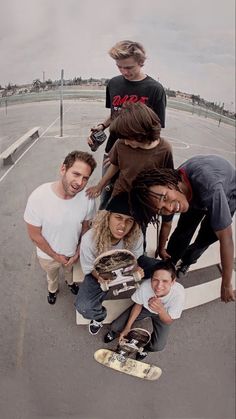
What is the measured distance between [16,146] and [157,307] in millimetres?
586

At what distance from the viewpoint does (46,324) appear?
943mm

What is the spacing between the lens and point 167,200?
0.75 metres

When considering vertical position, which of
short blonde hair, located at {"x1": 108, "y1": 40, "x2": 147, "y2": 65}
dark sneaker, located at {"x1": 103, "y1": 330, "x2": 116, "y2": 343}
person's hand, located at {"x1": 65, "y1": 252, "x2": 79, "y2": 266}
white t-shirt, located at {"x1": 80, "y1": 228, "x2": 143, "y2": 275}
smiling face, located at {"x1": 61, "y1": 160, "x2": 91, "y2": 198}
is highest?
short blonde hair, located at {"x1": 108, "y1": 40, "x2": 147, "y2": 65}

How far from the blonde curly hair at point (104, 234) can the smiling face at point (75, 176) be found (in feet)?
0.28

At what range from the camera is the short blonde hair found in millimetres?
675

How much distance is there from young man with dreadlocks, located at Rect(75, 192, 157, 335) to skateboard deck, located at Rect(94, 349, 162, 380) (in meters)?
0.18

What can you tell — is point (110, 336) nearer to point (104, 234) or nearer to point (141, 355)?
point (141, 355)

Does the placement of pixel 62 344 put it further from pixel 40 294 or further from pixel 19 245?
pixel 19 245

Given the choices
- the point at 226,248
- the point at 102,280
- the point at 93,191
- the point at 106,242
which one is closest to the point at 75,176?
the point at 93,191

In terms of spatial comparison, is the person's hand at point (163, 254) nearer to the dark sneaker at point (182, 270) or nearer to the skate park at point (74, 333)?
the skate park at point (74, 333)

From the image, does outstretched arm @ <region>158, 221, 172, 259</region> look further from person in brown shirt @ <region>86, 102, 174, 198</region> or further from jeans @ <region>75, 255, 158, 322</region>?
person in brown shirt @ <region>86, 102, 174, 198</region>

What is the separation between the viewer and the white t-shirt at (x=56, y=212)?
0.74 metres

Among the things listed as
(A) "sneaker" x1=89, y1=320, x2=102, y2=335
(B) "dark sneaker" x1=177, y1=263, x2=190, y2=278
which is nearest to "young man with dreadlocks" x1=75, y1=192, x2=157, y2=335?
(A) "sneaker" x1=89, y1=320, x2=102, y2=335

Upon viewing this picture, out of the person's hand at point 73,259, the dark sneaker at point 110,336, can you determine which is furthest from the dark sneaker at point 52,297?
the dark sneaker at point 110,336
